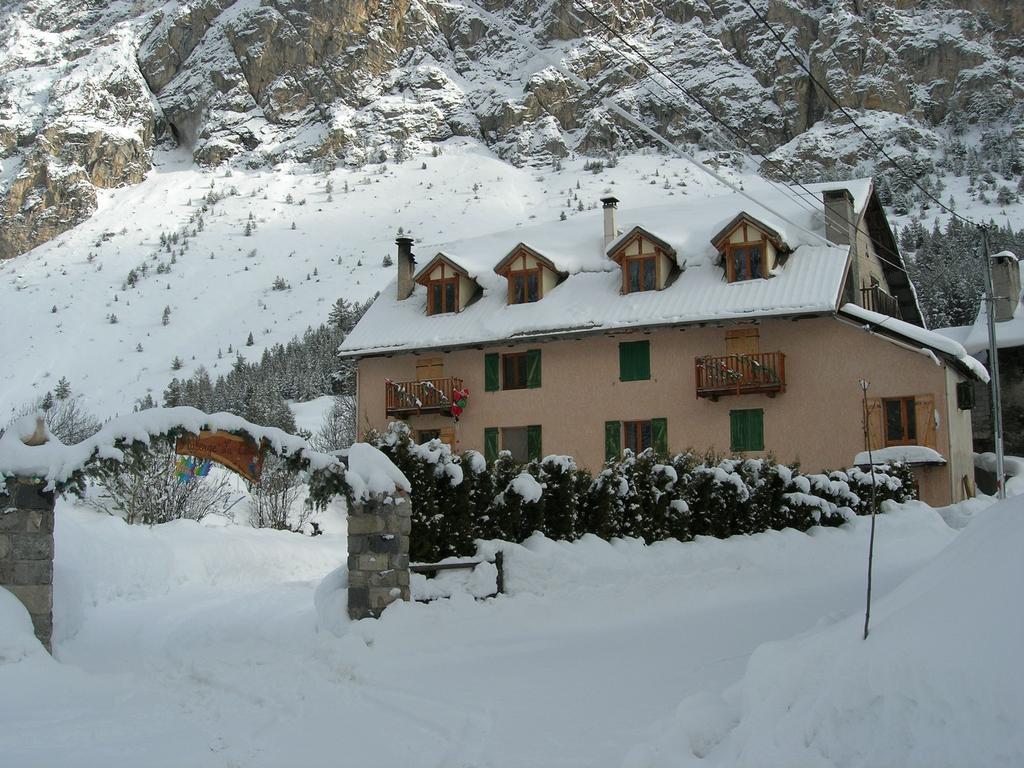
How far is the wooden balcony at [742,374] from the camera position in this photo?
25859 mm

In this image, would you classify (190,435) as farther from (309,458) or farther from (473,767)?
(473,767)

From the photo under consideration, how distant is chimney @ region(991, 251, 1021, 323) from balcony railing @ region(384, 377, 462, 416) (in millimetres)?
19760

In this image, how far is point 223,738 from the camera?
8.55 meters

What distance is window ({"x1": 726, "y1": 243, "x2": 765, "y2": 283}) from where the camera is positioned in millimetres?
27125

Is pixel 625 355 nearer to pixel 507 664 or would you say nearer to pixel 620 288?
pixel 620 288

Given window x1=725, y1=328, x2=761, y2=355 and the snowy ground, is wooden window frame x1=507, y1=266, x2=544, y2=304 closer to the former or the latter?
window x1=725, y1=328, x2=761, y2=355

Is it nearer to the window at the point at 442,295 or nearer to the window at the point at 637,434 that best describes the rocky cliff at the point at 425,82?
the window at the point at 442,295

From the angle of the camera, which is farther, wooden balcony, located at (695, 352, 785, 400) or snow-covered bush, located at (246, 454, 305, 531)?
snow-covered bush, located at (246, 454, 305, 531)

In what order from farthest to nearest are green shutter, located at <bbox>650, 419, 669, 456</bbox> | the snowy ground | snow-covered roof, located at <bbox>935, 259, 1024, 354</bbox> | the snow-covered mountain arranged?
the snow-covered mountain < snow-covered roof, located at <bbox>935, 259, 1024, 354</bbox> < green shutter, located at <bbox>650, 419, 669, 456</bbox> < the snowy ground

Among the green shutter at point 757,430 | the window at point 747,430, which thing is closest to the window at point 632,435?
the window at point 747,430

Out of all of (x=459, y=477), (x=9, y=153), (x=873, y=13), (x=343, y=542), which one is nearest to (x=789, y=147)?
(x=873, y=13)

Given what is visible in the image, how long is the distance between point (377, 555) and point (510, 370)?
1715 cm

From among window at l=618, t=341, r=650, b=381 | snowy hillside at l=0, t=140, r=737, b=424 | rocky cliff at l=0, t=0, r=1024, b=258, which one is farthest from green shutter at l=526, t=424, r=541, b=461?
rocky cliff at l=0, t=0, r=1024, b=258

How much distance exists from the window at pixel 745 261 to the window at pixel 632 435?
452 centimetres
